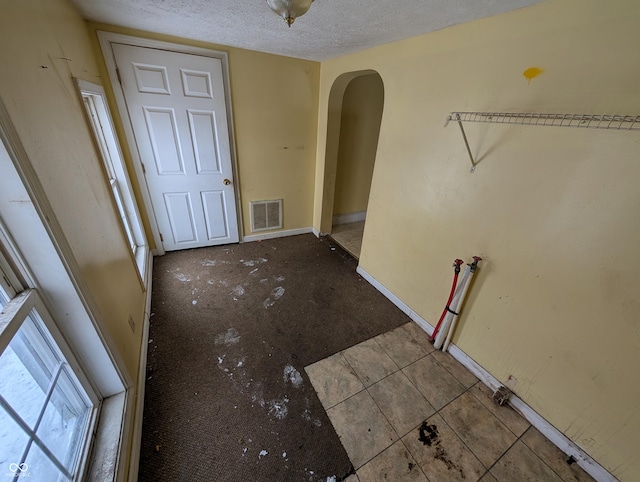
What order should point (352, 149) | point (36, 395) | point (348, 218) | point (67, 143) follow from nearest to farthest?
1. point (36, 395)
2. point (67, 143)
3. point (352, 149)
4. point (348, 218)

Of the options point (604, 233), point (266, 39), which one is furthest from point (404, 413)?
point (266, 39)

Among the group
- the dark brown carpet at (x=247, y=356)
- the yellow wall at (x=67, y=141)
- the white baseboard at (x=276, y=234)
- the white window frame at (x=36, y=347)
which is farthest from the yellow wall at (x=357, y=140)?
the white window frame at (x=36, y=347)

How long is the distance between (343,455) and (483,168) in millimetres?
1830

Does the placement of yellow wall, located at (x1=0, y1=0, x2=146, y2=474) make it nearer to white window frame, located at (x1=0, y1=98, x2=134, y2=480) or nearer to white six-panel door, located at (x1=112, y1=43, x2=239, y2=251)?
white window frame, located at (x1=0, y1=98, x2=134, y2=480)

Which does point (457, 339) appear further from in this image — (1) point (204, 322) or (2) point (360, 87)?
(2) point (360, 87)

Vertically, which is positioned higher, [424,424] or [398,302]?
[398,302]

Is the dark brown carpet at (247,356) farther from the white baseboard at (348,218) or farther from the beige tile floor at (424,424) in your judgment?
the white baseboard at (348,218)

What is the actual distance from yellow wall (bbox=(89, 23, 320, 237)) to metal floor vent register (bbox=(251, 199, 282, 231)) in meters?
0.07

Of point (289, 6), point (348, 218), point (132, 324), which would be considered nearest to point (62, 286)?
point (132, 324)

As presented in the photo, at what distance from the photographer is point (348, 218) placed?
4.16 meters

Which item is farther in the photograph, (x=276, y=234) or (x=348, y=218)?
(x=348, y=218)

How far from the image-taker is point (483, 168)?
1.52m

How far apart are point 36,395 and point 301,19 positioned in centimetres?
228

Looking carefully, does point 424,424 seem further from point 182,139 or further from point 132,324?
point 182,139
